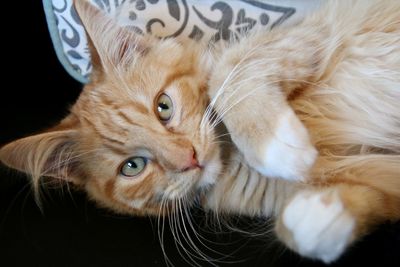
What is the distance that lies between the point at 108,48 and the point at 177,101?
0.80 ft

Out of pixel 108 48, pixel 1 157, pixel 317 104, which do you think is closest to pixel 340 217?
pixel 317 104

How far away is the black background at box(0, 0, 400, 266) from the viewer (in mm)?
979

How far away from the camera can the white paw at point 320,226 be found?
2.72 ft

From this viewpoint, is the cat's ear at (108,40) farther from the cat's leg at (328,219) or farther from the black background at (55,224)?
the cat's leg at (328,219)

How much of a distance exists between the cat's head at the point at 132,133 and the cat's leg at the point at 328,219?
0.26 metres

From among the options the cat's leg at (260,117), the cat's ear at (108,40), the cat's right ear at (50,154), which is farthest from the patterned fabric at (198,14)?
the cat's right ear at (50,154)

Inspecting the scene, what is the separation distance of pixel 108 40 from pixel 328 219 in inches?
27.4

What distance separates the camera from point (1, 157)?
1.12m

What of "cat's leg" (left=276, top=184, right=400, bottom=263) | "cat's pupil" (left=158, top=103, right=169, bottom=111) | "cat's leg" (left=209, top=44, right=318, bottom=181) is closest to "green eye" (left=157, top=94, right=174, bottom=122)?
"cat's pupil" (left=158, top=103, right=169, bottom=111)

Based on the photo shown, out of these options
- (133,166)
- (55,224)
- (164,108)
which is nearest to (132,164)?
(133,166)

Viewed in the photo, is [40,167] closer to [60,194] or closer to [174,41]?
[60,194]

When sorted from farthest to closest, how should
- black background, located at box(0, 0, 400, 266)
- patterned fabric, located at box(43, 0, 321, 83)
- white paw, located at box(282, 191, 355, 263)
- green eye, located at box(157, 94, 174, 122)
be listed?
patterned fabric, located at box(43, 0, 321, 83), green eye, located at box(157, 94, 174, 122), black background, located at box(0, 0, 400, 266), white paw, located at box(282, 191, 355, 263)

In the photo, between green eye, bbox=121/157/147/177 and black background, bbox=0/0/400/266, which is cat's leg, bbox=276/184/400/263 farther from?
green eye, bbox=121/157/147/177

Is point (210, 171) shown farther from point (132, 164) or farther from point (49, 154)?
point (49, 154)
